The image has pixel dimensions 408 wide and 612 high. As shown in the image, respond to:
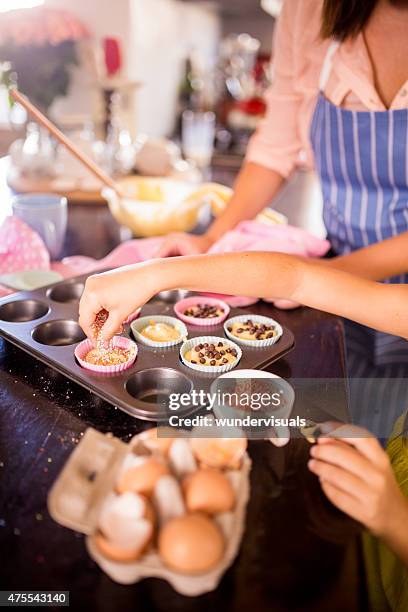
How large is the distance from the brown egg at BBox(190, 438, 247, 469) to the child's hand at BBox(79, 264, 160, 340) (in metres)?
0.31

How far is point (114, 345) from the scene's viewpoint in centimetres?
116

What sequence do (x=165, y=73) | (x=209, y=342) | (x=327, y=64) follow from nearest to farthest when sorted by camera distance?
(x=209, y=342)
(x=327, y=64)
(x=165, y=73)

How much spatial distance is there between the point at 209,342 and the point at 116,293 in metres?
0.31

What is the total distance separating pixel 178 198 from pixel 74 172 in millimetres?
587

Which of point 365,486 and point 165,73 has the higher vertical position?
point 165,73

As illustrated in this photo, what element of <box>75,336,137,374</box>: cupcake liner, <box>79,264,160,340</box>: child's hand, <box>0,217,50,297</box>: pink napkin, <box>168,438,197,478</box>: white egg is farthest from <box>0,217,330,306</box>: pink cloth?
<box>168,438,197,478</box>: white egg

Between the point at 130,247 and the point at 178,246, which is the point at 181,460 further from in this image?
the point at 130,247

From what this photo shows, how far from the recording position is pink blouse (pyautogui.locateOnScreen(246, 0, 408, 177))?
1.56 meters

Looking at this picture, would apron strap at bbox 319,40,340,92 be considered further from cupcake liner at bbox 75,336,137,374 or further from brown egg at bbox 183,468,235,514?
brown egg at bbox 183,468,235,514

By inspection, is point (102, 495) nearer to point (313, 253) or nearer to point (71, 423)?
point (71, 423)

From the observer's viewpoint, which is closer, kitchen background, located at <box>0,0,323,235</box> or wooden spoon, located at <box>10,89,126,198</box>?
wooden spoon, located at <box>10,89,126,198</box>

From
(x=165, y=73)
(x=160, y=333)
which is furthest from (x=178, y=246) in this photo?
(x=165, y=73)

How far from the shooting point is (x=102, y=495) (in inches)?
26.7

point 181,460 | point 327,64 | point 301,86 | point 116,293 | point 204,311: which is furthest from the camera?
point 301,86
